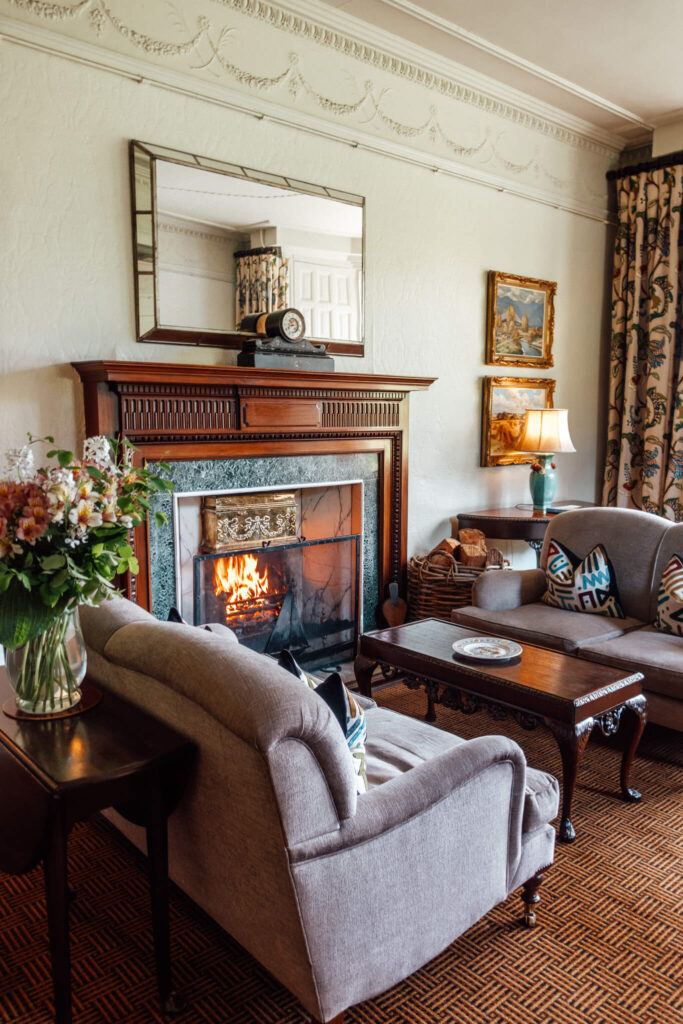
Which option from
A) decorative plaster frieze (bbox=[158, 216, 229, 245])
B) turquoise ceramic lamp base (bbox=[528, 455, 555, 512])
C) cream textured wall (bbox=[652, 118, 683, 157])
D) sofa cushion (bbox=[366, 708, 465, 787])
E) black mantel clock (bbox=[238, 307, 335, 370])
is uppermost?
cream textured wall (bbox=[652, 118, 683, 157])

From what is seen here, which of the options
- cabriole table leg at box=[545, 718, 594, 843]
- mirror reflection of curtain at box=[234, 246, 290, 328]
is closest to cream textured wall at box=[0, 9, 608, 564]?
mirror reflection of curtain at box=[234, 246, 290, 328]

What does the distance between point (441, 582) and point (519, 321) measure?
5.90 ft

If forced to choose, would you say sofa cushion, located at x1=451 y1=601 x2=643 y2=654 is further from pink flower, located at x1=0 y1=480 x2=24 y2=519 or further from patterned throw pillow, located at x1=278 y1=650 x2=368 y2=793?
pink flower, located at x1=0 y1=480 x2=24 y2=519

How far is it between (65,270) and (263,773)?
223 cm

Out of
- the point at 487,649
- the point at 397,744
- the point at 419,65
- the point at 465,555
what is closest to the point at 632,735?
the point at 487,649

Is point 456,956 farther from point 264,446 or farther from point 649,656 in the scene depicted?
point 264,446

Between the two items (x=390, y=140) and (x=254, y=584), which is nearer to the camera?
(x=254, y=584)

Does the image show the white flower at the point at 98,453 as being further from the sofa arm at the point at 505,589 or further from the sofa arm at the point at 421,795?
the sofa arm at the point at 505,589

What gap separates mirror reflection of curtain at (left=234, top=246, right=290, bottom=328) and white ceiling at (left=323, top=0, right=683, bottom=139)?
116 centimetres

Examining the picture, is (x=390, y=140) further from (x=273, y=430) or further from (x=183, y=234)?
(x=273, y=430)

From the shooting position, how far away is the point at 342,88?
3631 millimetres

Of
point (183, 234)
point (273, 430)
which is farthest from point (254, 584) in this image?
point (183, 234)

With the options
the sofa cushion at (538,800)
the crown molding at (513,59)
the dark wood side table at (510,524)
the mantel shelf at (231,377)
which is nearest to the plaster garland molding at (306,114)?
the crown molding at (513,59)

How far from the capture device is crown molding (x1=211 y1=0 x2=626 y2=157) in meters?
3.34
